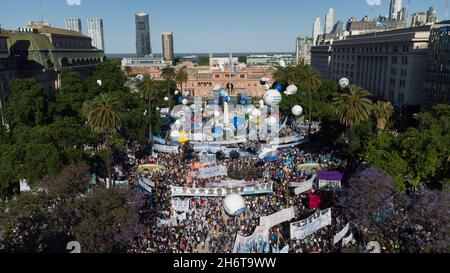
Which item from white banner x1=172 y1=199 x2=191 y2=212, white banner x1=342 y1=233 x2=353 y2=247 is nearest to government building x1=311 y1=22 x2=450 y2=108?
white banner x1=342 y1=233 x2=353 y2=247

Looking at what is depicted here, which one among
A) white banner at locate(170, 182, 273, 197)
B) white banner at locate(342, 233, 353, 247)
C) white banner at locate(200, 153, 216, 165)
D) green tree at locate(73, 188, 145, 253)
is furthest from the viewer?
white banner at locate(200, 153, 216, 165)

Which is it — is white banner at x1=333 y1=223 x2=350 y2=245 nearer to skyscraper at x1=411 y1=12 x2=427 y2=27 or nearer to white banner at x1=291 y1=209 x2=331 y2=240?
white banner at x1=291 y1=209 x2=331 y2=240

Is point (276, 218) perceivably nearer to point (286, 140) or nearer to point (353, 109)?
point (353, 109)

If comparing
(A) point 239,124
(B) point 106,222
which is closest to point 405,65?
(A) point 239,124

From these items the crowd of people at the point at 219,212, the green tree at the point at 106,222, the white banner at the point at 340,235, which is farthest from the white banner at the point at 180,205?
the white banner at the point at 340,235

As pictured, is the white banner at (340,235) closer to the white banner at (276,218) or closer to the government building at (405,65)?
the white banner at (276,218)

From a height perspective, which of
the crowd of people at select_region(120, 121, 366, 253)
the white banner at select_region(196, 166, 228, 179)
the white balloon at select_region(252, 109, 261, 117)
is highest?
the white balloon at select_region(252, 109, 261, 117)

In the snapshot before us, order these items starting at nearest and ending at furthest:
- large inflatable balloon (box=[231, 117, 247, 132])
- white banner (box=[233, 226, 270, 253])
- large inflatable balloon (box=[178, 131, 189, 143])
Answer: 1. white banner (box=[233, 226, 270, 253])
2. large inflatable balloon (box=[178, 131, 189, 143])
3. large inflatable balloon (box=[231, 117, 247, 132])
